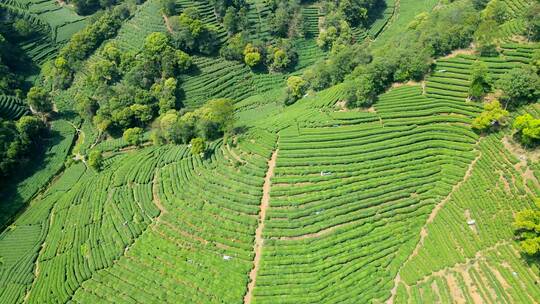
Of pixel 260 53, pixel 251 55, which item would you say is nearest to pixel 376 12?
pixel 260 53

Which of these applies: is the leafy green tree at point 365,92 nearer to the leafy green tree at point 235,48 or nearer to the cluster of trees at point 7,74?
the leafy green tree at point 235,48

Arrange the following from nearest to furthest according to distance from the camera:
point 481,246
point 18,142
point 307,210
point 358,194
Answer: point 481,246, point 307,210, point 358,194, point 18,142

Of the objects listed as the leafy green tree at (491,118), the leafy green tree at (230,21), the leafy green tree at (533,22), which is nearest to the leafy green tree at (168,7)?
the leafy green tree at (230,21)

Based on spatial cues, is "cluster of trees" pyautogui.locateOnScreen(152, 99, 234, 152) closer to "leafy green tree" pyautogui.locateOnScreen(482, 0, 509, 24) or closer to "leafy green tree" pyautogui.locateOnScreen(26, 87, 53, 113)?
"leafy green tree" pyautogui.locateOnScreen(26, 87, 53, 113)

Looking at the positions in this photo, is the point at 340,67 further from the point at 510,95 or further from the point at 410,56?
the point at 510,95

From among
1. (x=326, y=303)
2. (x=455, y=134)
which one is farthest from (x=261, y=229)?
(x=455, y=134)

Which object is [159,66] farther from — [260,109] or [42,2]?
[42,2]
